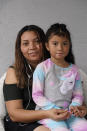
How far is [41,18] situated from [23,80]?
0.75m

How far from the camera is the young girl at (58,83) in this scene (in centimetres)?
141

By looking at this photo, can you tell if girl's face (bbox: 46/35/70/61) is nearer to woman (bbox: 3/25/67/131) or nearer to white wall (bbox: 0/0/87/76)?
woman (bbox: 3/25/67/131)

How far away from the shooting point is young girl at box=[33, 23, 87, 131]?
1.41m

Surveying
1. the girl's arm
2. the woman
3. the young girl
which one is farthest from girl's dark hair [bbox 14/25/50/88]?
the girl's arm

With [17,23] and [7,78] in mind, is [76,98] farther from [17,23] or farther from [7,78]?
[17,23]

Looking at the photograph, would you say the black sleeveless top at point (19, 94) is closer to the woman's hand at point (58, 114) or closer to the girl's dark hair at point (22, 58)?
the girl's dark hair at point (22, 58)

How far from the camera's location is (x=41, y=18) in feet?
7.15

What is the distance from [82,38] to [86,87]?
0.56 metres

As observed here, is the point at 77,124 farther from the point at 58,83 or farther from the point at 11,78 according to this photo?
the point at 11,78

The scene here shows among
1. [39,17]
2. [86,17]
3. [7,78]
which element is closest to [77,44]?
[86,17]

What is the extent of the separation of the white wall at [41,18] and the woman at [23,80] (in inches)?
19.2

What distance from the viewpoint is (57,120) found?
1.35 meters

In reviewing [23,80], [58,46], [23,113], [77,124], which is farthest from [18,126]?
[58,46]

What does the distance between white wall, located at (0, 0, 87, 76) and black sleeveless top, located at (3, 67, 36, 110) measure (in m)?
0.54
